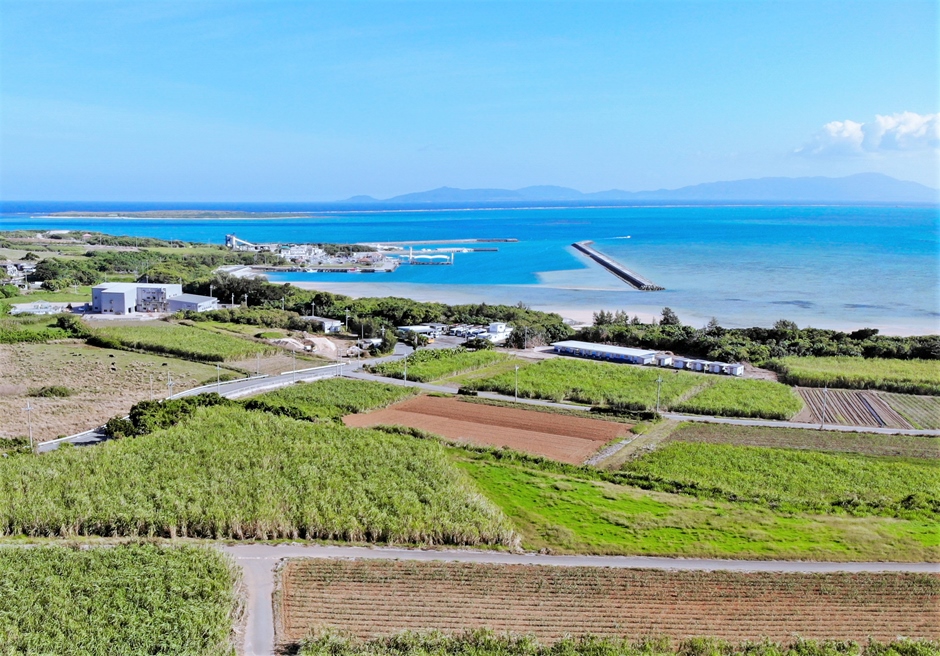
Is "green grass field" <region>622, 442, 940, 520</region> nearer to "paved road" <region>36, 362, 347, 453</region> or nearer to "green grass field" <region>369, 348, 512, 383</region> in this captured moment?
"green grass field" <region>369, 348, 512, 383</region>

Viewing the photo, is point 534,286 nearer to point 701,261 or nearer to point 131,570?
point 701,261

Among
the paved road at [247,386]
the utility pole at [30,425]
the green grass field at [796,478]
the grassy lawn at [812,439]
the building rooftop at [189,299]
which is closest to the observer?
the green grass field at [796,478]

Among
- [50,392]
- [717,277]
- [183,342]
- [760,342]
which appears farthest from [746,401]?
[717,277]

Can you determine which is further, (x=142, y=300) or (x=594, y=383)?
(x=142, y=300)

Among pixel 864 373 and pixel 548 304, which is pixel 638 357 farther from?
pixel 548 304

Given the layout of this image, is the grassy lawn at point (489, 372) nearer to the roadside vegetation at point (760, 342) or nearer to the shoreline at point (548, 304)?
the roadside vegetation at point (760, 342)

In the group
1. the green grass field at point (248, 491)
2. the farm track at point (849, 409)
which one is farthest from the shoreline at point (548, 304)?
the green grass field at point (248, 491)

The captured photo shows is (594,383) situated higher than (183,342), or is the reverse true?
(183,342)
